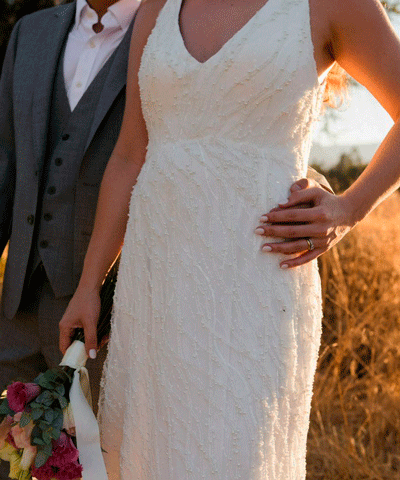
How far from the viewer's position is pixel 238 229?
5.42 ft

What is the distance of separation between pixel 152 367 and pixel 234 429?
0.93 ft

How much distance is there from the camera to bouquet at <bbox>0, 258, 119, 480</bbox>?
5.50ft

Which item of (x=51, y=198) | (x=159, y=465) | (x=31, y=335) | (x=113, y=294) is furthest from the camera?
(x=31, y=335)

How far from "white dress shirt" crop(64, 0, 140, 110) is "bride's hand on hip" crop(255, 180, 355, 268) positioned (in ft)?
3.21

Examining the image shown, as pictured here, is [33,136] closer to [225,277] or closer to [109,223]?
[109,223]

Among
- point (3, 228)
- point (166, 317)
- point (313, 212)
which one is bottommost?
point (166, 317)

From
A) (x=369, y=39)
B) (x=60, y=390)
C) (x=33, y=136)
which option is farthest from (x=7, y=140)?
(x=369, y=39)

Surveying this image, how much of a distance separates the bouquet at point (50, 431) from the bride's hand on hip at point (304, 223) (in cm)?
64

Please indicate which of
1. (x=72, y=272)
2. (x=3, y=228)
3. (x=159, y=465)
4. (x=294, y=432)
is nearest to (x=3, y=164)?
(x=3, y=228)

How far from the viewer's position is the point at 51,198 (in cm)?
229

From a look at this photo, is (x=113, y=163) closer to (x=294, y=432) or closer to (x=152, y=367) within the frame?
(x=152, y=367)

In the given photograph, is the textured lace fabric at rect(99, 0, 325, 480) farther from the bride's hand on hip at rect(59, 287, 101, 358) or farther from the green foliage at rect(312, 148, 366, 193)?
the green foliage at rect(312, 148, 366, 193)

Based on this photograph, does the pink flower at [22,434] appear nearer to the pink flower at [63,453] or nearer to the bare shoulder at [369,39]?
the pink flower at [63,453]

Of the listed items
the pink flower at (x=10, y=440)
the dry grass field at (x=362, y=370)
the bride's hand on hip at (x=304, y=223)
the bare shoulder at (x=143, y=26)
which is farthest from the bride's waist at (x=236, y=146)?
the dry grass field at (x=362, y=370)
